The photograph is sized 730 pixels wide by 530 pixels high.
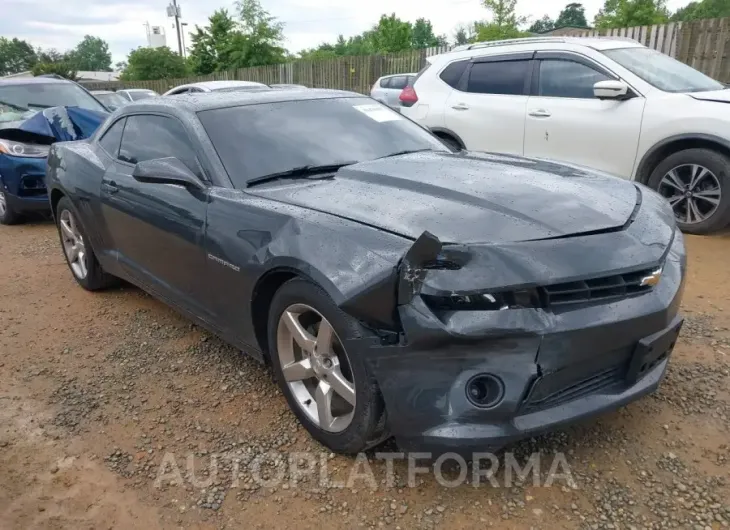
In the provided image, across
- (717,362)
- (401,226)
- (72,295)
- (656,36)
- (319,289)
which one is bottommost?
(72,295)

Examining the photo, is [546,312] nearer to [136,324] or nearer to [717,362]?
[717,362]

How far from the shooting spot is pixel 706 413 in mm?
2686

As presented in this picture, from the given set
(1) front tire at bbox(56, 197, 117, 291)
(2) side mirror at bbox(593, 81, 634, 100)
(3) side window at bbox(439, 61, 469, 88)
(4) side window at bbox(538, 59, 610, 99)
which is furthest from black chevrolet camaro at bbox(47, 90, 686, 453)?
(3) side window at bbox(439, 61, 469, 88)

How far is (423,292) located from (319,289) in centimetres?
49

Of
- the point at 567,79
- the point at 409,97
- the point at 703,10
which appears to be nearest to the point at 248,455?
the point at 567,79

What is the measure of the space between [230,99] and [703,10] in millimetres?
60546

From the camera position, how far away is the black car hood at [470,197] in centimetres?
221

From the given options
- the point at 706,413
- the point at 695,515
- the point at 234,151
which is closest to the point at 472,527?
the point at 695,515

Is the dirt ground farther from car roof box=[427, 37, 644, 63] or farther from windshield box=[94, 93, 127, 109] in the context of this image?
windshield box=[94, 93, 127, 109]

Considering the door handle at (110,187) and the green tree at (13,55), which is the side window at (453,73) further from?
the green tree at (13,55)

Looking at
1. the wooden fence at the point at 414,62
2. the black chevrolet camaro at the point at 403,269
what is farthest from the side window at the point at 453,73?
the wooden fence at the point at 414,62

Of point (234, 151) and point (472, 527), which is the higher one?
point (234, 151)

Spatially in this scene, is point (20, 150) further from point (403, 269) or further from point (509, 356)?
point (509, 356)

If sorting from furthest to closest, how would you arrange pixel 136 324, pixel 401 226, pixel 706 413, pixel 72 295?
pixel 72 295, pixel 136 324, pixel 706 413, pixel 401 226
